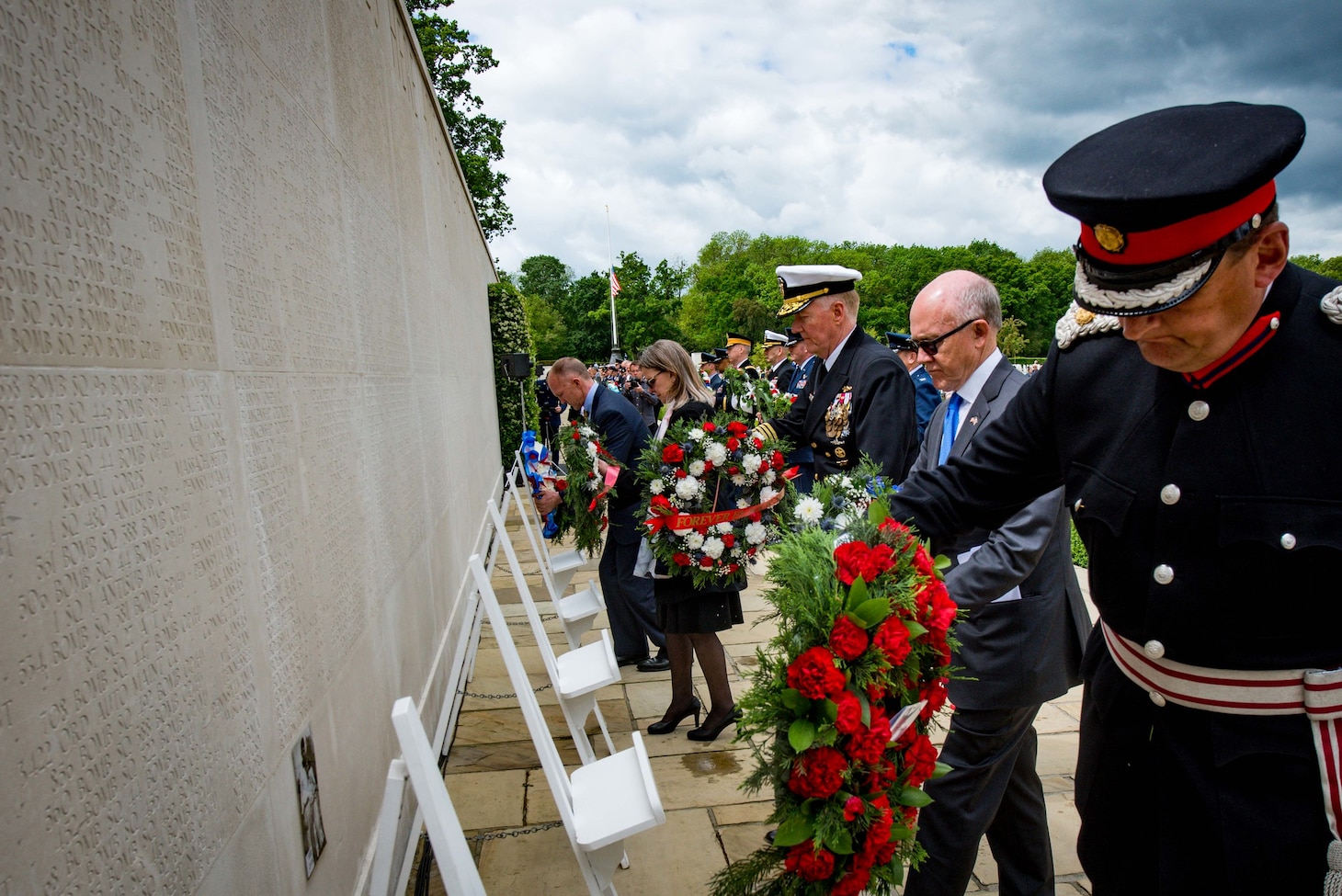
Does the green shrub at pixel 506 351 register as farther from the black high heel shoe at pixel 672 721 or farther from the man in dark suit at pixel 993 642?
the man in dark suit at pixel 993 642

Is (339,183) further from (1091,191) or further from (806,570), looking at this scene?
(1091,191)

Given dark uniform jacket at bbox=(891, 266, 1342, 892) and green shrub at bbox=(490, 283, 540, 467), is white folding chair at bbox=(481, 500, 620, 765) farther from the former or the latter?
green shrub at bbox=(490, 283, 540, 467)

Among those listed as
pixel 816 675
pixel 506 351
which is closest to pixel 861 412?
pixel 816 675

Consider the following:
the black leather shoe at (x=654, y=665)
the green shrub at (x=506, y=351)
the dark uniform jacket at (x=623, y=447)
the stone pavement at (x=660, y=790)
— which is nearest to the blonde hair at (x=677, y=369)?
the dark uniform jacket at (x=623, y=447)

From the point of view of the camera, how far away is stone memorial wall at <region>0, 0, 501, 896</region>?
94cm

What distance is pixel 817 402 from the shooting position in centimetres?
400

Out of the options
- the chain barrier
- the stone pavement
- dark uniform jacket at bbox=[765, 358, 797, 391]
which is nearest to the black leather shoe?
the stone pavement

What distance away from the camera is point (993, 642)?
8.62ft

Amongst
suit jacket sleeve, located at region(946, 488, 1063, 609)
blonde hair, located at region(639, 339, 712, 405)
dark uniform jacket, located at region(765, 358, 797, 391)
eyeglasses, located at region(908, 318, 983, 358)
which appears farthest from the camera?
dark uniform jacket, located at region(765, 358, 797, 391)

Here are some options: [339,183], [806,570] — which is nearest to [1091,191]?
[806,570]

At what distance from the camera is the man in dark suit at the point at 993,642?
8.09 feet

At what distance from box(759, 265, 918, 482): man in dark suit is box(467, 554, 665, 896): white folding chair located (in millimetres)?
1735

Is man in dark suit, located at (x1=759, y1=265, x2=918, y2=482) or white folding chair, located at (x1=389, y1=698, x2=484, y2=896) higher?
man in dark suit, located at (x1=759, y1=265, x2=918, y2=482)

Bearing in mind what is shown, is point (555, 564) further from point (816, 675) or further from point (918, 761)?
point (816, 675)
